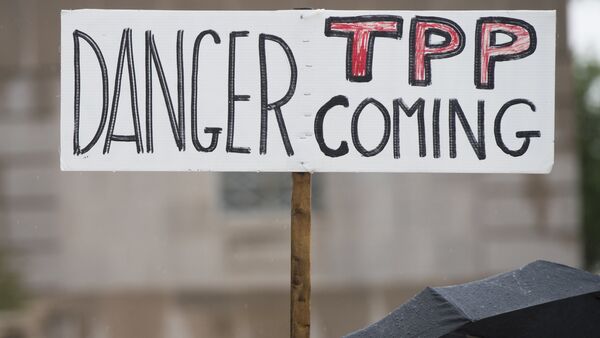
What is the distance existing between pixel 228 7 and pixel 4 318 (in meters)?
Answer: 2.68

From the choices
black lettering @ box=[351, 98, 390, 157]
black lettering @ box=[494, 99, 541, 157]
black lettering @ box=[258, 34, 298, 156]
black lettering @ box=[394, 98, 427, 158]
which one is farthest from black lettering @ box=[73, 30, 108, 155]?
black lettering @ box=[494, 99, 541, 157]

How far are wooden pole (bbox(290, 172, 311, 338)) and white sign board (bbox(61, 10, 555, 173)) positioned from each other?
0.38 ft

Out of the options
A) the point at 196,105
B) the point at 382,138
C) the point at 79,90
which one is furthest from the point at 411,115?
the point at 79,90

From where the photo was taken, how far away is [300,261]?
3.39m

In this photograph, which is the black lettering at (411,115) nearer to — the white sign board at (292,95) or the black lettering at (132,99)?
the white sign board at (292,95)

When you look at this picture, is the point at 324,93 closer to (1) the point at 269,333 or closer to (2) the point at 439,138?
(2) the point at 439,138

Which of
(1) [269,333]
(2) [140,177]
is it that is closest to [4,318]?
(2) [140,177]

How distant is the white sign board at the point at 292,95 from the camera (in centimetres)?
334

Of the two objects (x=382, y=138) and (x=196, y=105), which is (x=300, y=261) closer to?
(x=382, y=138)

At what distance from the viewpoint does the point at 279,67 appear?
3348mm

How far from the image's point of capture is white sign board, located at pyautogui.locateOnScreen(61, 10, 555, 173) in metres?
3.34

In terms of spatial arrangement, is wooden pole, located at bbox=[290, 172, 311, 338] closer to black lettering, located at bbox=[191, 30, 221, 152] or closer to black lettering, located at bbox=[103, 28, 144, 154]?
black lettering, located at bbox=[191, 30, 221, 152]

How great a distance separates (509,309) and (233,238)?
4.61 m

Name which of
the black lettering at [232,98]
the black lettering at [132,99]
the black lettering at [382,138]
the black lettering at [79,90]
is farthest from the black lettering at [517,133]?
the black lettering at [79,90]
